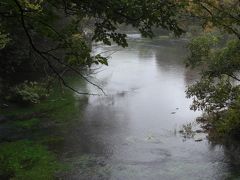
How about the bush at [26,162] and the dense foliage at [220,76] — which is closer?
the bush at [26,162]

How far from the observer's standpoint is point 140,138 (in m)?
18.7

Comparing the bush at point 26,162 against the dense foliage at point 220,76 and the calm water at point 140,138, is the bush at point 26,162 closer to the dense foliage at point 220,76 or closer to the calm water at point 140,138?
the calm water at point 140,138

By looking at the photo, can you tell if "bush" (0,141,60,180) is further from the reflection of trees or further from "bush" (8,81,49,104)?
the reflection of trees

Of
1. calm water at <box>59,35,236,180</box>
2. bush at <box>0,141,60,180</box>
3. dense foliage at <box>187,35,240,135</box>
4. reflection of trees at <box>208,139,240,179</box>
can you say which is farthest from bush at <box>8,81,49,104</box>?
reflection of trees at <box>208,139,240,179</box>

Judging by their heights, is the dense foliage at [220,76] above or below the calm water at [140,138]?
above

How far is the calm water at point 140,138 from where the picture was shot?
48.9 feet

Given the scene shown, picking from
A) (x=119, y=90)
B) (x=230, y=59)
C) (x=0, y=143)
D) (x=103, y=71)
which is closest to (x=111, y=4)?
(x=230, y=59)

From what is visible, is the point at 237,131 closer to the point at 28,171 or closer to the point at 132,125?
the point at 132,125

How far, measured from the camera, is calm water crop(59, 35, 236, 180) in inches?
587

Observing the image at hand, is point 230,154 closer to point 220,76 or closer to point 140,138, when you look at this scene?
point 220,76

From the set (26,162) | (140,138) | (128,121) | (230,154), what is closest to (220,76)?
(230,154)

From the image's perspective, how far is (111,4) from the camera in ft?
16.2

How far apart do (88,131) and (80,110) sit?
11.5 feet

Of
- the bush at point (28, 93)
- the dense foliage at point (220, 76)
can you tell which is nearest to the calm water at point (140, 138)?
the dense foliage at point (220, 76)
